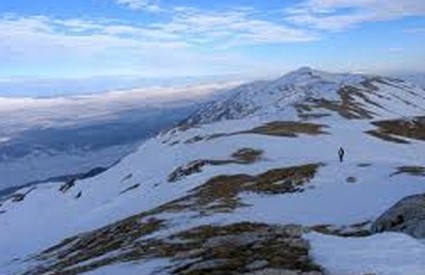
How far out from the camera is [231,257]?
1069 inches

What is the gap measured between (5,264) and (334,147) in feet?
152

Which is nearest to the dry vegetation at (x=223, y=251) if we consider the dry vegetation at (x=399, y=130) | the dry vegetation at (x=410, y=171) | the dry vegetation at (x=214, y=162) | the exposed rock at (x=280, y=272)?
the exposed rock at (x=280, y=272)

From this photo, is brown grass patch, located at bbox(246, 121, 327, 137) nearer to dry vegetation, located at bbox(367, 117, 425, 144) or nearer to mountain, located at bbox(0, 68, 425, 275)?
mountain, located at bbox(0, 68, 425, 275)

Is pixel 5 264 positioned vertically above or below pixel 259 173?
below

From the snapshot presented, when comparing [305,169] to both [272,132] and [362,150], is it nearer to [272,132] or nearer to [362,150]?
[362,150]

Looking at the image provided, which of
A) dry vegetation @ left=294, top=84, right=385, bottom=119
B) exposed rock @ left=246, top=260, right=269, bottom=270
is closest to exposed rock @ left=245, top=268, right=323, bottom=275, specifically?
exposed rock @ left=246, top=260, right=269, bottom=270

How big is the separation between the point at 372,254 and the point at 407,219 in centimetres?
676

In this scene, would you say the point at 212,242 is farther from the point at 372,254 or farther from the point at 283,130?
the point at 283,130

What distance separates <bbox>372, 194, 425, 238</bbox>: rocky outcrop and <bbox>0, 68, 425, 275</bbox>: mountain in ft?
5.45

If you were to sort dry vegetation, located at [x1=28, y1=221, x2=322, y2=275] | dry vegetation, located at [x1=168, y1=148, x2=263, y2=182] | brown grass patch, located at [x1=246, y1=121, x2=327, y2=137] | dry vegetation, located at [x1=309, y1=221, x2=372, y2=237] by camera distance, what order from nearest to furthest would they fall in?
dry vegetation, located at [x1=28, y1=221, x2=322, y2=275] < dry vegetation, located at [x1=309, y1=221, x2=372, y2=237] < dry vegetation, located at [x1=168, y1=148, x2=263, y2=182] < brown grass patch, located at [x1=246, y1=121, x2=327, y2=137]

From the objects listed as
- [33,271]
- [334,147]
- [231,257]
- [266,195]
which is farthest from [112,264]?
[334,147]

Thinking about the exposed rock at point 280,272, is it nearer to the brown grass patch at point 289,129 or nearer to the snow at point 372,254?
the snow at point 372,254

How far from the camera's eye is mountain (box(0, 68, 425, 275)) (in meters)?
26.2

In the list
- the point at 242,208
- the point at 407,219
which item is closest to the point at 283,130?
the point at 242,208
